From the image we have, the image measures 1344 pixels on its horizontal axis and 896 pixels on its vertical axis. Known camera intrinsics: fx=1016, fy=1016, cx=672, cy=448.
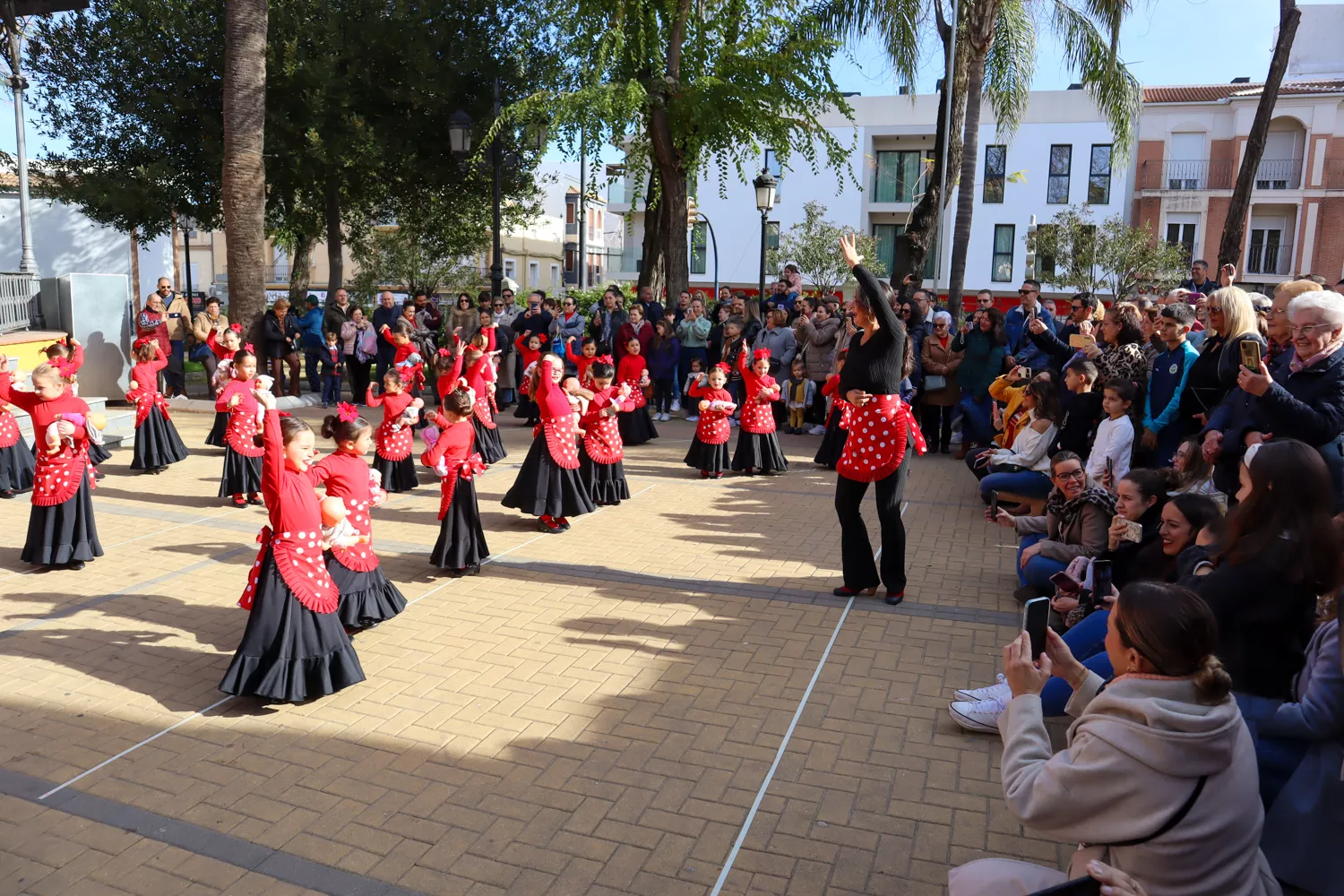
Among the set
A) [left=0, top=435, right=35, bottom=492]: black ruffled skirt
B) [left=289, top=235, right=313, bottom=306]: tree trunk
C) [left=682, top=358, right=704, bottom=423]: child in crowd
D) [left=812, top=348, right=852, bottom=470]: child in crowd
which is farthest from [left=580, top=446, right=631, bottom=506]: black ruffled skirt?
[left=289, top=235, right=313, bottom=306]: tree trunk

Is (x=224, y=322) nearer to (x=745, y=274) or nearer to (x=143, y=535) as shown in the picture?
(x=143, y=535)

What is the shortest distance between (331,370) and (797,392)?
7650mm

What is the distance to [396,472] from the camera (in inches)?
402

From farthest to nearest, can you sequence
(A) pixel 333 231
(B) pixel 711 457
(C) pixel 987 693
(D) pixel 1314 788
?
(A) pixel 333 231 → (B) pixel 711 457 → (C) pixel 987 693 → (D) pixel 1314 788

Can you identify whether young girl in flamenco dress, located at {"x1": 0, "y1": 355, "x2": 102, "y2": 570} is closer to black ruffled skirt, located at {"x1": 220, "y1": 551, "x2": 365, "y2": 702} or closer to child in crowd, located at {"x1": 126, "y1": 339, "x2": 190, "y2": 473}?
black ruffled skirt, located at {"x1": 220, "y1": 551, "x2": 365, "y2": 702}

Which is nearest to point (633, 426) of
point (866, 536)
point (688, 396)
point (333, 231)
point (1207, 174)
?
point (688, 396)

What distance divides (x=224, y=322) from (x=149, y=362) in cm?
559

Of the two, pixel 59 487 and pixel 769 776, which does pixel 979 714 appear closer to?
pixel 769 776

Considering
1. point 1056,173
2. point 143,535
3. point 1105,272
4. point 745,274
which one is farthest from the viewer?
point 745,274

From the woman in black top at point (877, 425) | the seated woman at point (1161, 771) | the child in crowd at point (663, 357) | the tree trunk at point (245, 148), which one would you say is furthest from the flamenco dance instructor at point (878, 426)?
the tree trunk at point (245, 148)

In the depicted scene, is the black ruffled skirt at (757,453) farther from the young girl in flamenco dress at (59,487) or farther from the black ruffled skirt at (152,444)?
the young girl in flamenco dress at (59,487)

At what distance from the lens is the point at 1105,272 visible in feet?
98.1

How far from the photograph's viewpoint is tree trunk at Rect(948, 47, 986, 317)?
15.6 metres

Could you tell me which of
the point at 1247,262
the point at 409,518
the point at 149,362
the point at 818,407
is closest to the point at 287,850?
the point at 409,518
